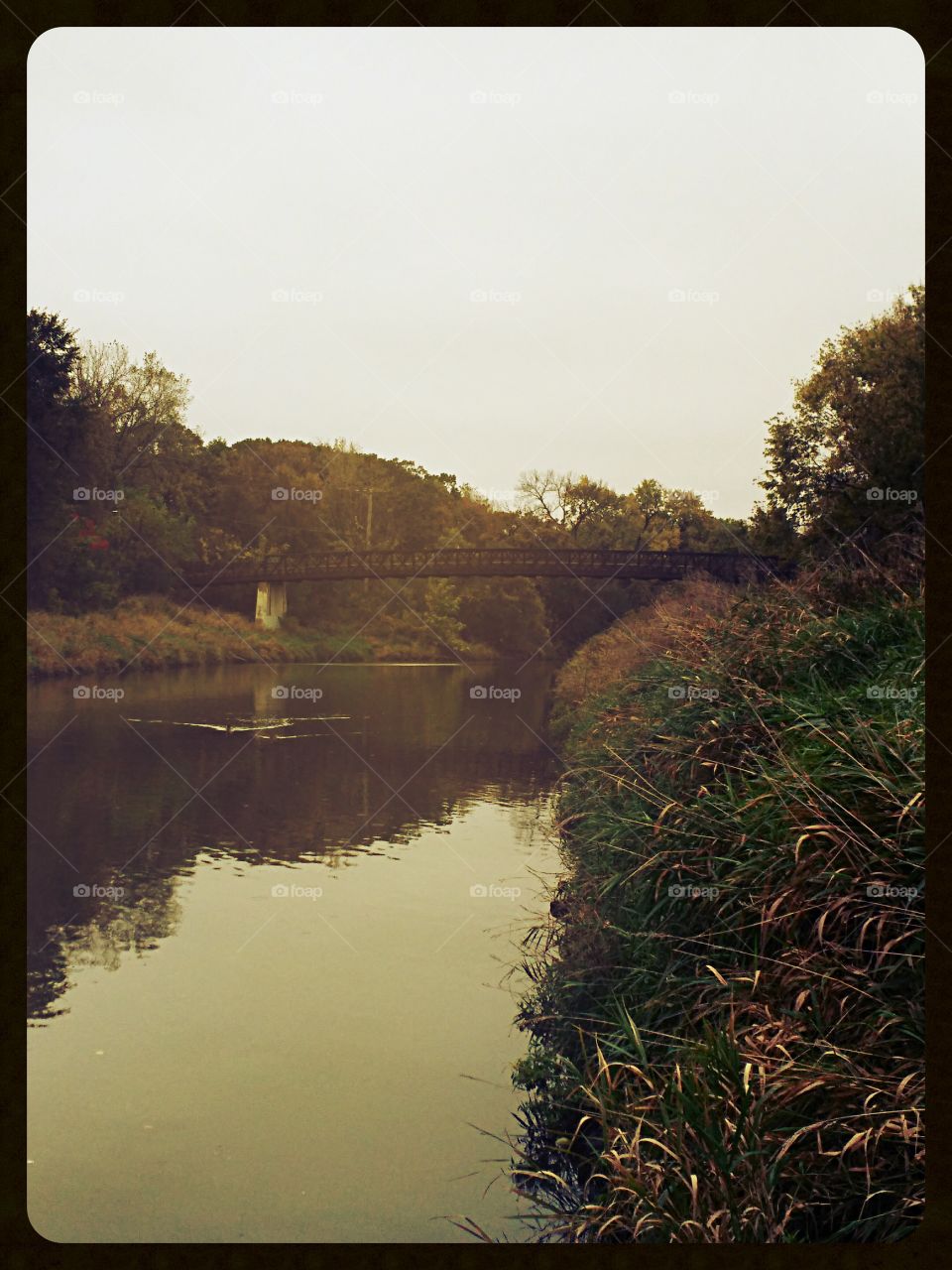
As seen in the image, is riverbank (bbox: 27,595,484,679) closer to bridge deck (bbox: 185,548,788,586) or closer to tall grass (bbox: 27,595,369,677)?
tall grass (bbox: 27,595,369,677)

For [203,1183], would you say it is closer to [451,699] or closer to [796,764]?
[796,764]

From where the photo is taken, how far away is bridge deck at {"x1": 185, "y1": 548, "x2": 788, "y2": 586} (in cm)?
3042

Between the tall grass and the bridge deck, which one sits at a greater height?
the bridge deck

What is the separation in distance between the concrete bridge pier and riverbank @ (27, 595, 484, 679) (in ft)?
1.18

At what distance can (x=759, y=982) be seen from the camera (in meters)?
4.96

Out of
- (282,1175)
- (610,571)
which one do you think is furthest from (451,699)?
(282,1175)

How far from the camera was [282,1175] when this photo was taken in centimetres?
580

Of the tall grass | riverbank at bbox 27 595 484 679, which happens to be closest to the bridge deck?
the tall grass

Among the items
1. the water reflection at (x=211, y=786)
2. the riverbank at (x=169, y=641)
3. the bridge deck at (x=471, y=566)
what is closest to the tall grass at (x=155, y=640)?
the riverbank at (x=169, y=641)

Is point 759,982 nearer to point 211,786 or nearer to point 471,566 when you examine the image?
point 211,786

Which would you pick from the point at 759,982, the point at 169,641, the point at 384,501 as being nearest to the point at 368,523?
the point at 384,501

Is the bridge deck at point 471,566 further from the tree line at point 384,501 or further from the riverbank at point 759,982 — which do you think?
the riverbank at point 759,982

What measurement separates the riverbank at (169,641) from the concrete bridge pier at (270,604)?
0.36m

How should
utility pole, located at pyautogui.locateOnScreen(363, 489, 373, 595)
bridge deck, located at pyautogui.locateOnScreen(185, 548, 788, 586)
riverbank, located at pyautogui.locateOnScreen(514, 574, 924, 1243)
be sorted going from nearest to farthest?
riverbank, located at pyautogui.locateOnScreen(514, 574, 924, 1243)
bridge deck, located at pyautogui.locateOnScreen(185, 548, 788, 586)
utility pole, located at pyautogui.locateOnScreen(363, 489, 373, 595)
